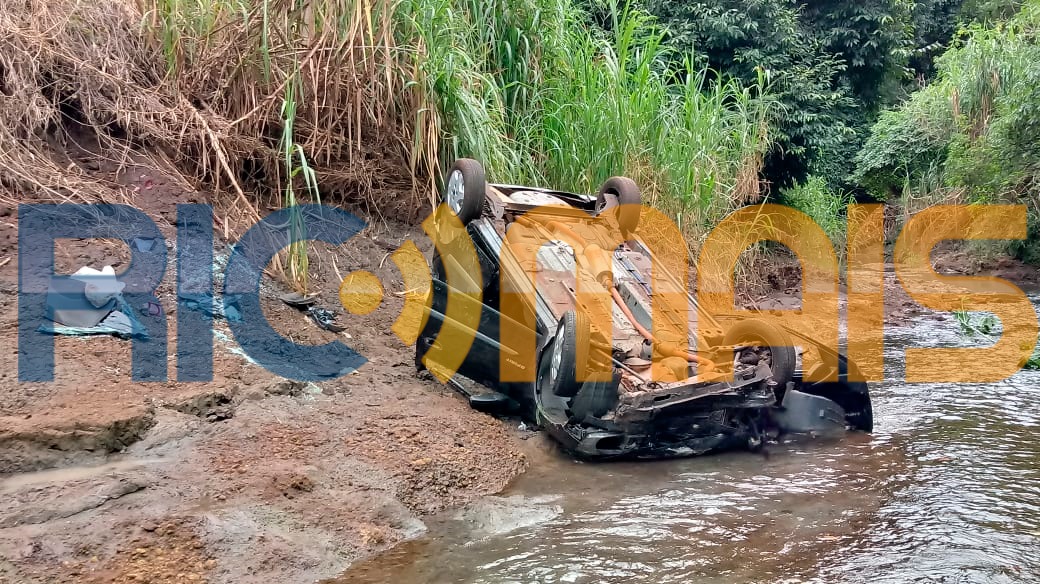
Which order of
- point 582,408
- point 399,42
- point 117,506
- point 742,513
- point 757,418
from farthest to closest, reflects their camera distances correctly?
point 399,42 < point 757,418 < point 582,408 < point 742,513 < point 117,506

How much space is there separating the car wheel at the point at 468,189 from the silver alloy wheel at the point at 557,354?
3.96ft

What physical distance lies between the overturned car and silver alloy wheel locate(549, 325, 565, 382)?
2cm

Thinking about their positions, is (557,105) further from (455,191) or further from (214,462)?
(214,462)

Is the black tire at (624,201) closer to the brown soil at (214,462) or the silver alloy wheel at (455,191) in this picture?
the silver alloy wheel at (455,191)

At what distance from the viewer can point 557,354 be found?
14.0 feet

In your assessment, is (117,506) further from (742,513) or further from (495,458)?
(742,513)

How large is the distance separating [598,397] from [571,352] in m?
0.29

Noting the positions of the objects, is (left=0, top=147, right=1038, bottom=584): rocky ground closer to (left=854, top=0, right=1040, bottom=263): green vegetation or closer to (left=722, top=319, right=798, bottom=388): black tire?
(left=722, top=319, right=798, bottom=388): black tire

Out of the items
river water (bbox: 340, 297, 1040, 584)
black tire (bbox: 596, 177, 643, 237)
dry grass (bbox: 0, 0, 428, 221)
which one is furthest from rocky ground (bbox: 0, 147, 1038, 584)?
black tire (bbox: 596, 177, 643, 237)

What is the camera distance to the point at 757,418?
4.51 m

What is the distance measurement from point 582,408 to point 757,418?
3.52ft

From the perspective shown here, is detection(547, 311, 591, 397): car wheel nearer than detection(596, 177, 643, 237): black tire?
Yes

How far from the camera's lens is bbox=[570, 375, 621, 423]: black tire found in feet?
13.6

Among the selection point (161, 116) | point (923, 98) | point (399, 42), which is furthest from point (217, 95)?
point (923, 98)
